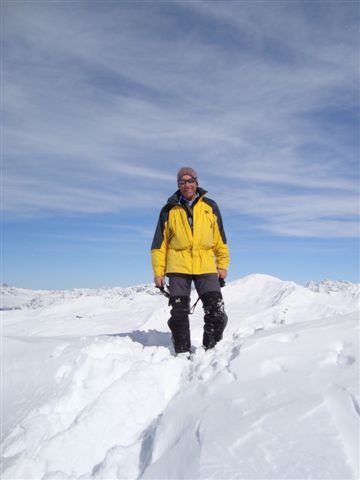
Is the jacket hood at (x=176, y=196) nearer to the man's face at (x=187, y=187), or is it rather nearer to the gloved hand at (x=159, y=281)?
the man's face at (x=187, y=187)

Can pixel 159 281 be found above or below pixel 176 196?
below

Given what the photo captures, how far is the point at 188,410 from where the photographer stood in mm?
3717

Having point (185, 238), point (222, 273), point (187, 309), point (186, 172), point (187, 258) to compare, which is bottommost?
point (187, 309)

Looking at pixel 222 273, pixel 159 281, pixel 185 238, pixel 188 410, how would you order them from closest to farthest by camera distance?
pixel 188 410
pixel 185 238
pixel 159 281
pixel 222 273

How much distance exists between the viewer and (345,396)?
10.6 ft

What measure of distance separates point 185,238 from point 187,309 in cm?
99

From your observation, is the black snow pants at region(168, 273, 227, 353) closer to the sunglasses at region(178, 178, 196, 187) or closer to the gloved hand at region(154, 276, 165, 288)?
the gloved hand at region(154, 276, 165, 288)

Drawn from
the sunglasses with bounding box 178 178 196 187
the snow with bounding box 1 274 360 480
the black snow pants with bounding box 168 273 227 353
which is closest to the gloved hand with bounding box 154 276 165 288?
the black snow pants with bounding box 168 273 227 353

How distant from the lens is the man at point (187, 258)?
568cm

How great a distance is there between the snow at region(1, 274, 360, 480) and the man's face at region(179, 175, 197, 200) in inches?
82.1

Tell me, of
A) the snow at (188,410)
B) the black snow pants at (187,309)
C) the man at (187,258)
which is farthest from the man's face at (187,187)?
the snow at (188,410)

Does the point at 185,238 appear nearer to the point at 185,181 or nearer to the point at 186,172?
the point at 185,181

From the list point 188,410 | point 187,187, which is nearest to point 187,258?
point 187,187

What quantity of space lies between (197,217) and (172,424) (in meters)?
2.90
